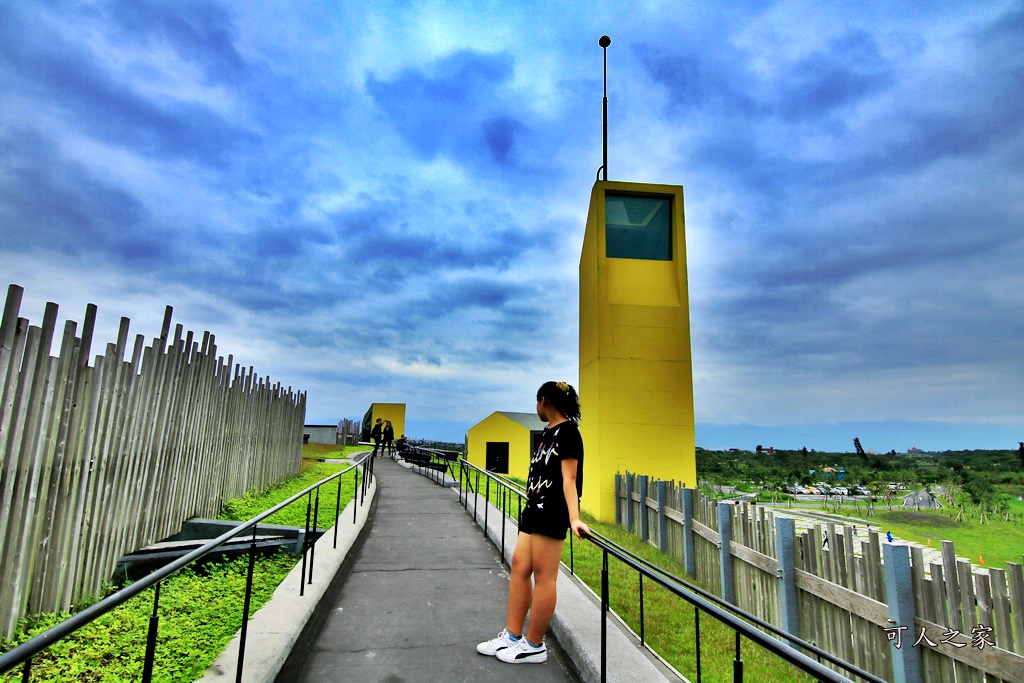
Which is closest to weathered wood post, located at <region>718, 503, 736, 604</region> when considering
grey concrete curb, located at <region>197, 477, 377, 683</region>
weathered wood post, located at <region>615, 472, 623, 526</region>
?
grey concrete curb, located at <region>197, 477, 377, 683</region>

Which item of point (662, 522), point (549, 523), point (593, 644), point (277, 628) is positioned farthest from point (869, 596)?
point (662, 522)

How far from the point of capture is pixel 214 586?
17.8 feet

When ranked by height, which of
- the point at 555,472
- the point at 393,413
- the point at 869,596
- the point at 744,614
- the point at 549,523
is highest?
the point at 393,413

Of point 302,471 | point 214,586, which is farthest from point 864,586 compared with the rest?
point 302,471

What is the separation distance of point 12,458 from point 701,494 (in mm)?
7521

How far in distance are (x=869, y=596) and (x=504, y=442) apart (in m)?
19.3

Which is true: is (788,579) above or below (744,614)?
below

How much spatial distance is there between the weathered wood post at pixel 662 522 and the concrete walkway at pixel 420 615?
3.12 meters

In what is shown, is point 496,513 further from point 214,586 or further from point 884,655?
point 884,655

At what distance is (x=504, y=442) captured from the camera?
23.2 meters

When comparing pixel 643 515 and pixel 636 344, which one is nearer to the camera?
pixel 643 515

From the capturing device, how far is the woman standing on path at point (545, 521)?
135 inches

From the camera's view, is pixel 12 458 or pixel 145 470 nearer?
pixel 12 458

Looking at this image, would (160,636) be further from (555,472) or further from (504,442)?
(504,442)
